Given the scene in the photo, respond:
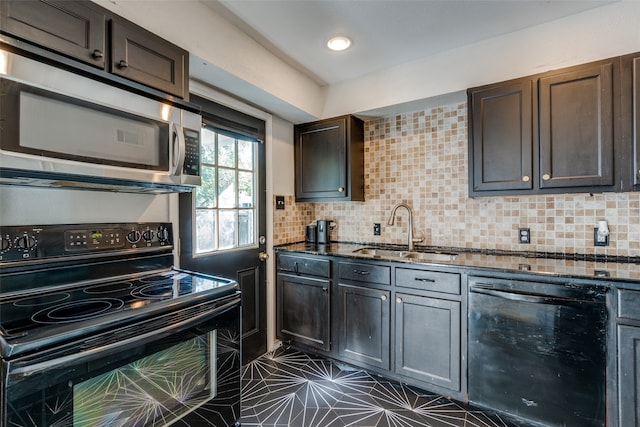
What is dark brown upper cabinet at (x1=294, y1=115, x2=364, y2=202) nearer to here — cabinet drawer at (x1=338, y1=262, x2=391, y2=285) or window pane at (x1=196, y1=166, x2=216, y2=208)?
cabinet drawer at (x1=338, y1=262, x2=391, y2=285)

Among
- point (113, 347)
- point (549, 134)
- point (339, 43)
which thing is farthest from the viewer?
point (339, 43)

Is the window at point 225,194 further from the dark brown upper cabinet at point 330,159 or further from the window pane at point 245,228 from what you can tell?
the dark brown upper cabinet at point 330,159

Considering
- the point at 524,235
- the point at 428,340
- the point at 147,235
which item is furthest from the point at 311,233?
the point at 524,235

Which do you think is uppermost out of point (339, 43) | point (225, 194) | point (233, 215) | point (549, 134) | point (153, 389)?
point (339, 43)

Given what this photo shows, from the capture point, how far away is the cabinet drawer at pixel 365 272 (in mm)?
2088

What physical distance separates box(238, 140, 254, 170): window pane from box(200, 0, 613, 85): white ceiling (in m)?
0.73

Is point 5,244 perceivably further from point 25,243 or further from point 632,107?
point 632,107

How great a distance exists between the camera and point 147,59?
1.41 meters

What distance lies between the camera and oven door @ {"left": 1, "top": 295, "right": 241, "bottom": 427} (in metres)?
0.81

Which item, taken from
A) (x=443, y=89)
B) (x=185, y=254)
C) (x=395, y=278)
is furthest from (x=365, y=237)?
(x=185, y=254)

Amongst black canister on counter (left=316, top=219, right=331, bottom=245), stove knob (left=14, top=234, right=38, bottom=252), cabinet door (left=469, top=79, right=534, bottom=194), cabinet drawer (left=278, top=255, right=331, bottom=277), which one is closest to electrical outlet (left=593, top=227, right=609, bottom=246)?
cabinet door (left=469, top=79, right=534, bottom=194)

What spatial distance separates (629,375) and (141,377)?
2.14 meters

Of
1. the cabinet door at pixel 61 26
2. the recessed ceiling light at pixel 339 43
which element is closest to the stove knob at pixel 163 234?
the cabinet door at pixel 61 26

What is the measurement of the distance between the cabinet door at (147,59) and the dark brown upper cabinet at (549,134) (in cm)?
183
